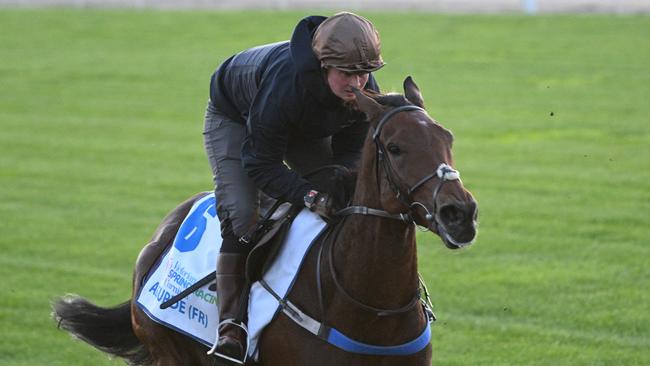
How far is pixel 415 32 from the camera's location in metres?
26.4

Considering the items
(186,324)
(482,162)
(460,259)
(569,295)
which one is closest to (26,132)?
(482,162)

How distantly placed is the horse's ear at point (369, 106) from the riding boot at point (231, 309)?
115 centimetres

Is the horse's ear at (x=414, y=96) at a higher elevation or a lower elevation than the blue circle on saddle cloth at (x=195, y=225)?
higher

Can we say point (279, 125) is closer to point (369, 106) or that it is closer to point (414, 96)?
point (369, 106)

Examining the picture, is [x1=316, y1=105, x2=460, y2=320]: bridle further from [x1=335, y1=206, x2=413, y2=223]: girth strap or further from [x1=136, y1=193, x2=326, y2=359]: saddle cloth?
[x1=136, y1=193, x2=326, y2=359]: saddle cloth

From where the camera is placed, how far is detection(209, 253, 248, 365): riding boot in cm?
542

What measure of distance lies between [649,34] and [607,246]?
47.7ft

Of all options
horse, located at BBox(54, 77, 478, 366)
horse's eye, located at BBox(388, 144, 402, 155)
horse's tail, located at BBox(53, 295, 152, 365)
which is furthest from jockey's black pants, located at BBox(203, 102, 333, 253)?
horse's tail, located at BBox(53, 295, 152, 365)

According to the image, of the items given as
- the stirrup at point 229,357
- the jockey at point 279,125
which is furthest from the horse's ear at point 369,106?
the stirrup at point 229,357

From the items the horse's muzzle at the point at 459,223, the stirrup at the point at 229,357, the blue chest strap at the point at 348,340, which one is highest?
the horse's muzzle at the point at 459,223

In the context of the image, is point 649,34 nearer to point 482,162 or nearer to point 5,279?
point 482,162

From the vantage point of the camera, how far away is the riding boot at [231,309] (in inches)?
213

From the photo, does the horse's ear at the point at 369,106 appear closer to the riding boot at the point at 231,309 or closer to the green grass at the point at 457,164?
the riding boot at the point at 231,309

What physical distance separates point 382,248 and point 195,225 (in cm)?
159
